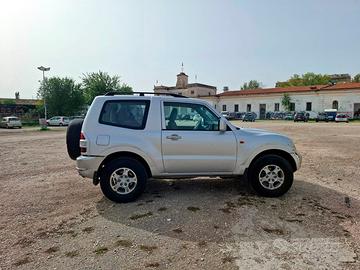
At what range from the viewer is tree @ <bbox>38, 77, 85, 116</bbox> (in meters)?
46.6

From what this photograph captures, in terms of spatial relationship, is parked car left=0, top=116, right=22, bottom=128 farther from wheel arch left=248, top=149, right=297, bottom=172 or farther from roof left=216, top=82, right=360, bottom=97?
roof left=216, top=82, right=360, bottom=97

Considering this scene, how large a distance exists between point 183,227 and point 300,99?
60661 millimetres

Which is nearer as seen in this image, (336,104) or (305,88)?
(336,104)

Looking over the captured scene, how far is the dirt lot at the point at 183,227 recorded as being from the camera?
3285 millimetres

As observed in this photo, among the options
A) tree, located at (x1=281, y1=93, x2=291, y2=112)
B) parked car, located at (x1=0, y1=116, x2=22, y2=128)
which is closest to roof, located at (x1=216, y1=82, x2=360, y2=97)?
tree, located at (x1=281, y1=93, x2=291, y2=112)

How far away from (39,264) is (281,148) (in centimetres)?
440

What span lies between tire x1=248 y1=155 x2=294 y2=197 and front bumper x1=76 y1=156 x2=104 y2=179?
288 cm

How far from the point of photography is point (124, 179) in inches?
202

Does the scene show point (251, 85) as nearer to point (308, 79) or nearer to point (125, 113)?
point (308, 79)

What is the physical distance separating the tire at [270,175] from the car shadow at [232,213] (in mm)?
165

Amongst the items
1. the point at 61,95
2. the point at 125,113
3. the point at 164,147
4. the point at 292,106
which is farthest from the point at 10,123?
the point at 292,106

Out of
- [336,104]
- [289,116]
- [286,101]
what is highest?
[286,101]

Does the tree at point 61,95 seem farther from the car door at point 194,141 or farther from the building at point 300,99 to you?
the car door at point 194,141

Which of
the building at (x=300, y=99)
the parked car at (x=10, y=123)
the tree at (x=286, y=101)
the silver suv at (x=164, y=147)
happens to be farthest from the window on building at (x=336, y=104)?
the silver suv at (x=164, y=147)
